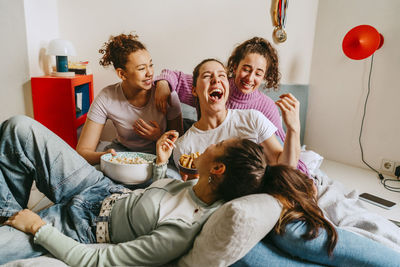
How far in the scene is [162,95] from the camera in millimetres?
1681

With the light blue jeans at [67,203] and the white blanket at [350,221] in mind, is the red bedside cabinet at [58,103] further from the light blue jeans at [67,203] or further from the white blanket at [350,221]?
the white blanket at [350,221]

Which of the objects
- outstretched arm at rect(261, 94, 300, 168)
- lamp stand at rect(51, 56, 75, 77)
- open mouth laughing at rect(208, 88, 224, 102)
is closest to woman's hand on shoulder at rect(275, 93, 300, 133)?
outstretched arm at rect(261, 94, 300, 168)

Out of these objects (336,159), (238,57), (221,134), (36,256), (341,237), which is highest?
(238,57)

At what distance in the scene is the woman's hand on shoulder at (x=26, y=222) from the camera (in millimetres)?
973

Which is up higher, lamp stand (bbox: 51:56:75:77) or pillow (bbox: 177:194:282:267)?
lamp stand (bbox: 51:56:75:77)

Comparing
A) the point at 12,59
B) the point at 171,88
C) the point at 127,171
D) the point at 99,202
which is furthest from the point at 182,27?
the point at 99,202

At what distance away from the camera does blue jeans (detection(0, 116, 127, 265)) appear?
1096 mm

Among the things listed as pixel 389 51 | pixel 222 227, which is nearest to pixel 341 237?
pixel 222 227

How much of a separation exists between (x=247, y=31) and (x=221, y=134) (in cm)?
143

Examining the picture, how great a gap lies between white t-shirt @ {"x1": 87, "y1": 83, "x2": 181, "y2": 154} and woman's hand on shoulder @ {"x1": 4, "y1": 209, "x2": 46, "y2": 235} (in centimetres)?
76

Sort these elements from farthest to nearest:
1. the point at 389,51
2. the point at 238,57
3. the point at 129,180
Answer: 1. the point at 389,51
2. the point at 238,57
3. the point at 129,180

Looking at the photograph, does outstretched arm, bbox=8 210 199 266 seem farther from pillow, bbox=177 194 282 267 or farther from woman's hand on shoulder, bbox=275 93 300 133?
woman's hand on shoulder, bbox=275 93 300 133

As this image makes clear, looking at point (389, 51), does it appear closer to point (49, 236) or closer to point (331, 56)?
point (331, 56)

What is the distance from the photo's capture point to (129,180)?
4.38ft
